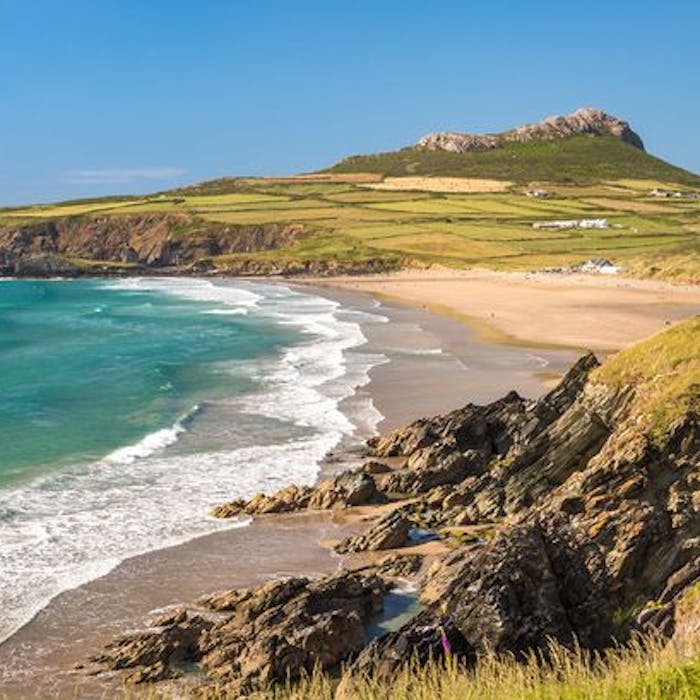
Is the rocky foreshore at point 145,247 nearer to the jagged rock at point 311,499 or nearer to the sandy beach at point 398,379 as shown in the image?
the sandy beach at point 398,379

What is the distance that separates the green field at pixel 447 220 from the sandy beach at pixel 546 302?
6.97 meters

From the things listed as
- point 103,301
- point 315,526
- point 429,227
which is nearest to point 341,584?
point 315,526

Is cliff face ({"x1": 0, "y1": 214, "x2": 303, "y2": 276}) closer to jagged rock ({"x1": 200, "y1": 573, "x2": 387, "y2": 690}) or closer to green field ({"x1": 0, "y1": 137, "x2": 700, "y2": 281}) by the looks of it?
green field ({"x1": 0, "y1": 137, "x2": 700, "y2": 281})

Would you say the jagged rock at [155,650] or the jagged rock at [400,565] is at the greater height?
the jagged rock at [400,565]

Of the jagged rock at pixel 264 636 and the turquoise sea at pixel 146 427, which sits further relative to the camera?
the turquoise sea at pixel 146 427

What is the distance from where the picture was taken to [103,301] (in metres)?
105

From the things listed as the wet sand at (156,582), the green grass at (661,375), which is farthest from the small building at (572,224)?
the green grass at (661,375)

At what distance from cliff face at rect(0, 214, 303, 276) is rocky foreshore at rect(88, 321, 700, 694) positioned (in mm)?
123318

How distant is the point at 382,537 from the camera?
2095 cm

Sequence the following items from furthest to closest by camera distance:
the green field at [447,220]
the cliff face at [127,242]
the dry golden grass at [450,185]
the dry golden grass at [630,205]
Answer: the dry golden grass at [450,185] → the dry golden grass at [630,205] → the cliff face at [127,242] → the green field at [447,220]

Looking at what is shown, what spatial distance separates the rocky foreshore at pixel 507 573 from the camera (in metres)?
13.5

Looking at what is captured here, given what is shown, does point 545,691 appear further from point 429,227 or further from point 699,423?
point 429,227

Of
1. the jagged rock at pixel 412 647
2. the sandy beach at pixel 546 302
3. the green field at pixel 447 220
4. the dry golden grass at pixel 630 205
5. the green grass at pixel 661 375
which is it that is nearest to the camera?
the jagged rock at pixel 412 647

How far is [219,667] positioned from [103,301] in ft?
310
